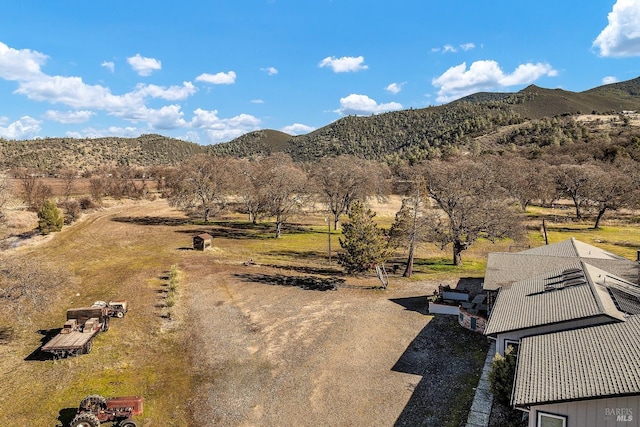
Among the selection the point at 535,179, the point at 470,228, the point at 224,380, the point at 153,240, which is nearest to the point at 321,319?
the point at 224,380

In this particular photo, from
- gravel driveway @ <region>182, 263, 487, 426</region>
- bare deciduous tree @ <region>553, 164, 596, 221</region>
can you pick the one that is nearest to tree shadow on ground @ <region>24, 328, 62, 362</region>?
gravel driveway @ <region>182, 263, 487, 426</region>

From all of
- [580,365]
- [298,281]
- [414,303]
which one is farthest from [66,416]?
[414,303]

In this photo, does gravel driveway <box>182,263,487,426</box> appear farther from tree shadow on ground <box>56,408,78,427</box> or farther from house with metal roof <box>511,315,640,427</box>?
tree shadow on ground <box>56,408,78,427</box>

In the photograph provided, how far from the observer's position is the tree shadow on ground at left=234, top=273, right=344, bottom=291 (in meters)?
35.6

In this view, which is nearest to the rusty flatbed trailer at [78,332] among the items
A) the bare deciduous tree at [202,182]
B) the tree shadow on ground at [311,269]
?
the tree shadow on ground at [311,269]

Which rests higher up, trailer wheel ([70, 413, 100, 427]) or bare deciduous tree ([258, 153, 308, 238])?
bare deciduous tree ([258, 153, 308, 238])

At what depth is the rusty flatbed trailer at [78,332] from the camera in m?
21.2

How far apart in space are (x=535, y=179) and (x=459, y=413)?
239 ft

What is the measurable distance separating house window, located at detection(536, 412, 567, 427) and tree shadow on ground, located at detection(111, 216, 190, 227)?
65655 mm

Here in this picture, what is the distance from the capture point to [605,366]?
1273cm

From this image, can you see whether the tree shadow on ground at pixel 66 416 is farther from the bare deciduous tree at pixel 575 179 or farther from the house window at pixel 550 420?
the bare deciduous tree at pixel 575 179

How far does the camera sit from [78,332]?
76.3 ft

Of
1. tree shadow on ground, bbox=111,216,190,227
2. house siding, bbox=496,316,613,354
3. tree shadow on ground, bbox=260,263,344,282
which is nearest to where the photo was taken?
house siding, bbox=496,316,613,354

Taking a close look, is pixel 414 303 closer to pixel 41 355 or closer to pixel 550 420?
pixel 550 420
